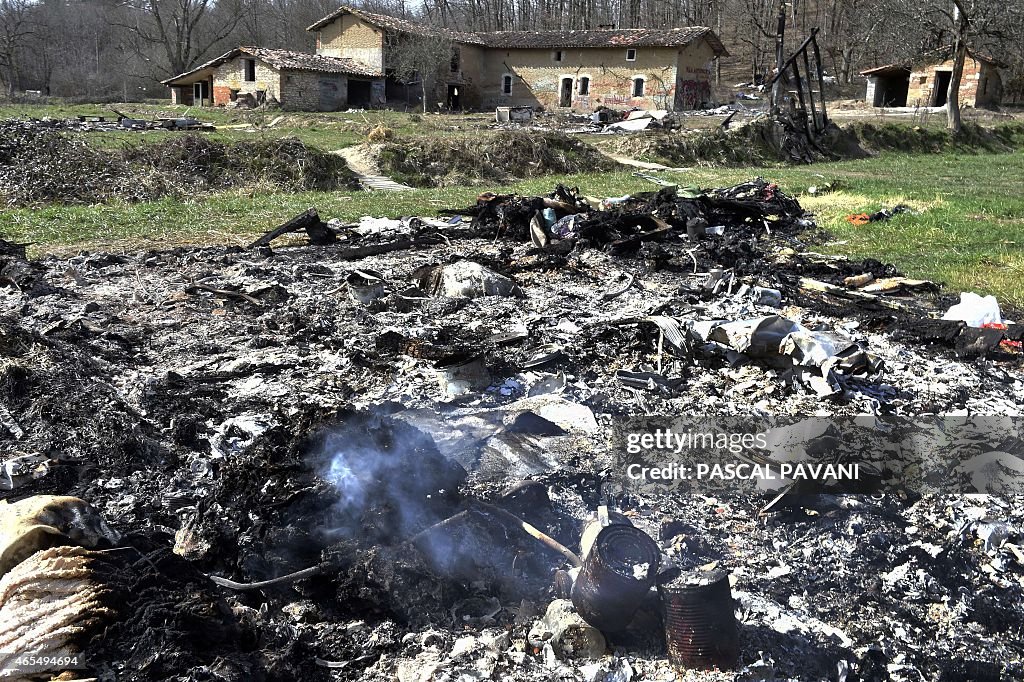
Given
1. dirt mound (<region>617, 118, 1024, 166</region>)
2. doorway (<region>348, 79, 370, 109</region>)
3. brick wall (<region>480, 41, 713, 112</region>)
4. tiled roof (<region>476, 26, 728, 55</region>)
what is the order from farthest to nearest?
doorway (<region>348, 79, 370, 109</region>) → brick wall (<region>480, 41, 713, 112</region>) → tiled roof (<region>476, 26, 728, 55</region>) → dirt mound (<region>617, 118, 1024, 166</region>)

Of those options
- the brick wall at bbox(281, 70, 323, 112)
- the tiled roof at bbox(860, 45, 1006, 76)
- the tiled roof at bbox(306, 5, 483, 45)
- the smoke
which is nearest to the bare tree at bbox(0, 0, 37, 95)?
the brick wall at bbox(281, 70, 323, 112)

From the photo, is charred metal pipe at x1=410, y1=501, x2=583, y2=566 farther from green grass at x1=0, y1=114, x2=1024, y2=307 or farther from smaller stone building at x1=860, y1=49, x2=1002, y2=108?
smaller stone building at x1=860, y1=49, x2=1002, y2=108

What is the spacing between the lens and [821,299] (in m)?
7.76

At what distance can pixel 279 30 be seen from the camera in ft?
214

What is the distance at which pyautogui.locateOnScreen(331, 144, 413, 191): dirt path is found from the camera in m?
17.7

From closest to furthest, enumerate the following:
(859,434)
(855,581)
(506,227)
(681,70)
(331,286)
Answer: (855,581), (859,434), (331,286), (506,227), (681,70)

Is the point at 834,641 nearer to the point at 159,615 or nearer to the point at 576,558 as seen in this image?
the point at 576,558

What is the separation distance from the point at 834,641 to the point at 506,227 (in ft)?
27.3

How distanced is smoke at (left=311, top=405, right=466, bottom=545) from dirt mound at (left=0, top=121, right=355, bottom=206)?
12601mm

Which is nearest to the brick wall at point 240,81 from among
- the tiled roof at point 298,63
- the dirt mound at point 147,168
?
the tiled roof at point 298,63

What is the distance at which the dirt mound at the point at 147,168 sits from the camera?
14.8 metres

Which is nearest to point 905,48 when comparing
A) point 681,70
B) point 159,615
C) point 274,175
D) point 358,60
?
point 681,70

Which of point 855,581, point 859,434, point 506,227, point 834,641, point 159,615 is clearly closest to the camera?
point 159,615

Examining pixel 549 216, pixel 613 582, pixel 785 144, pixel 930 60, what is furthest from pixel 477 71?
pixel 613 582
